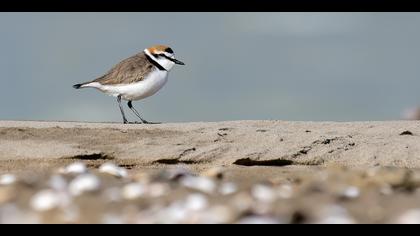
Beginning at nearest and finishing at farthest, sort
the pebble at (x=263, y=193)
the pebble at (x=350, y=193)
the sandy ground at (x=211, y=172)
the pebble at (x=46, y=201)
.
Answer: the sandy ground at (x=211, y=172), the pebble at (x=46, y=201), the pebble at (x=263, y=193), the pebble at (x=350, y=193)

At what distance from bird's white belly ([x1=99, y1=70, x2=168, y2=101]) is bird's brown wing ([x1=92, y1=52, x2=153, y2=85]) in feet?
0.16

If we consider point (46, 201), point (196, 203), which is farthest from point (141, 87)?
point (196, 203)

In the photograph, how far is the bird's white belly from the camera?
32.6 ft

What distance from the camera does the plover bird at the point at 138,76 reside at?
992 centimetres

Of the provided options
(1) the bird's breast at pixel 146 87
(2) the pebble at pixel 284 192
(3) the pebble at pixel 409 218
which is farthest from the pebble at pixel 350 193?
(1) the bird's breast at pixel 146 87

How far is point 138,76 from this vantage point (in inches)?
390

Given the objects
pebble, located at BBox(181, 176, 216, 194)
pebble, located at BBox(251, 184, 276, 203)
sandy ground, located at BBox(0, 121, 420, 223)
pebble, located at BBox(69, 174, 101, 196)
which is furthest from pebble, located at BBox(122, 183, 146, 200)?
pebble, located at BBox(251, 184, 276, 203)

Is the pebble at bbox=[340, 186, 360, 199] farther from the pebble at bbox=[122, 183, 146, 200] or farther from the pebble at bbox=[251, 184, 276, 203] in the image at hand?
the pebble at bbox=[122, 183, 146, 200]

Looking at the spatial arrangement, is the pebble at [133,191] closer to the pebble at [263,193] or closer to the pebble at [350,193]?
the pebble at [263,193]

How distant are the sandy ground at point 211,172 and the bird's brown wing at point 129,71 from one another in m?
1.87

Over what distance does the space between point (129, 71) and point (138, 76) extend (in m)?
0.14

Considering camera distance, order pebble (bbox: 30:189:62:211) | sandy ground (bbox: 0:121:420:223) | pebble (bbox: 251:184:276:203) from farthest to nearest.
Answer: pebble (bbox: 251:184:276:203), pebble (bbox: 30:189:62:211), sandy ground (bbox: 0:121:420:223)
